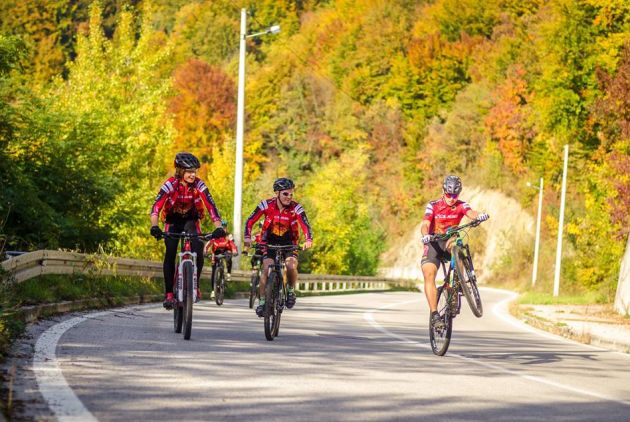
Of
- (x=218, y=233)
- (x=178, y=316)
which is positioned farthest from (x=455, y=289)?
(x=178, y=316)

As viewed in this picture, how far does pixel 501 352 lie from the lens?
45.0 feet

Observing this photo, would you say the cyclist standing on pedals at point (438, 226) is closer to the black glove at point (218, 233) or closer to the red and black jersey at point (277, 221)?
the red and black jersey at point (277, 221)

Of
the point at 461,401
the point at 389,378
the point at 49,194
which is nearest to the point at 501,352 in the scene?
the point at 389,378

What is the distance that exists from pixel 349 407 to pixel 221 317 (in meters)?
10.2

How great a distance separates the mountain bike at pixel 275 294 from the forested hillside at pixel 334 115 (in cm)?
356

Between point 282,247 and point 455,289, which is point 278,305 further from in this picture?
point 455,289

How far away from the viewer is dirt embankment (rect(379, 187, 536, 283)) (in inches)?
2995

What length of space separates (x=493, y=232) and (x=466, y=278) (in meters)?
66.9

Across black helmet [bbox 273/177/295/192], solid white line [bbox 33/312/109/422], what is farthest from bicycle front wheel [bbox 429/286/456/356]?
solid white line [bbox 33/312/109/422]

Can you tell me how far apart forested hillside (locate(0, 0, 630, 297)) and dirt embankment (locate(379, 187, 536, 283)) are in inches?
35.4

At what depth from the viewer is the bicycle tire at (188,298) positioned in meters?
12.3

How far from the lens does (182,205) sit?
13.1m

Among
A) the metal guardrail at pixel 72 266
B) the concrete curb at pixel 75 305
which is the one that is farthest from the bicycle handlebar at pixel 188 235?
the metal guardrail at pixel 72 266

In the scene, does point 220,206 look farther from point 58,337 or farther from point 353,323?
point 58,337
